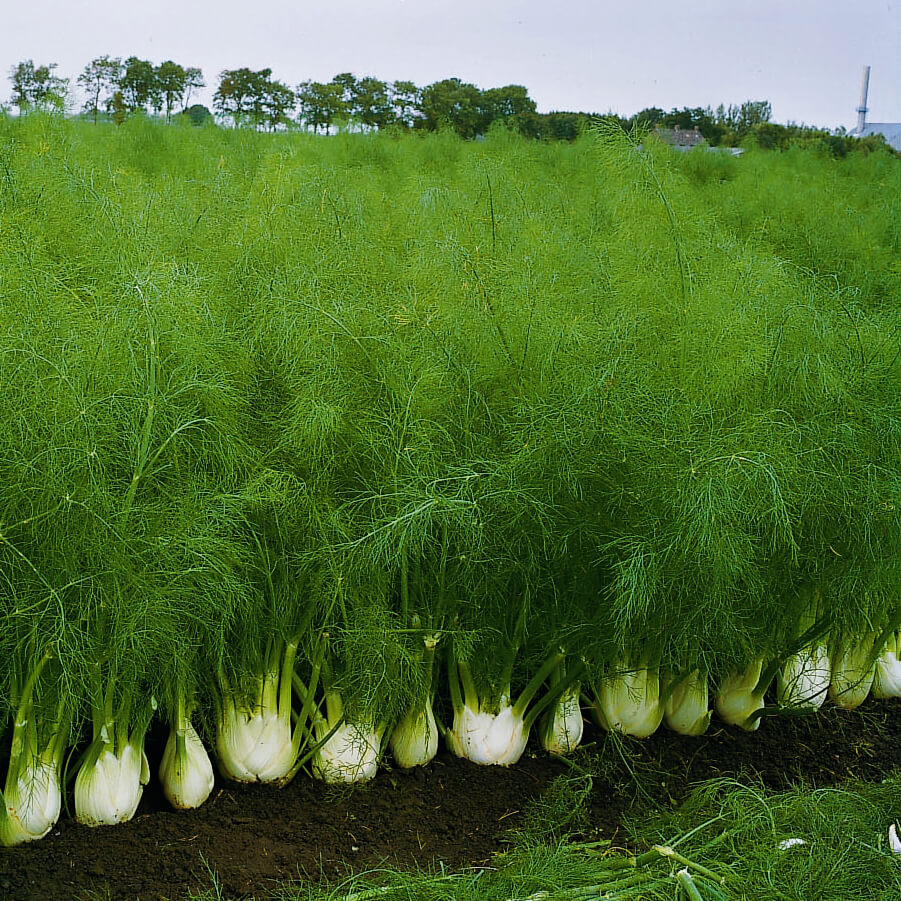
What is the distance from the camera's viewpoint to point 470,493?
274 centimetres

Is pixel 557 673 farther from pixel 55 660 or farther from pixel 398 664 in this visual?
pixel 55 660

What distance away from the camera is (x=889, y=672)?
382 cm

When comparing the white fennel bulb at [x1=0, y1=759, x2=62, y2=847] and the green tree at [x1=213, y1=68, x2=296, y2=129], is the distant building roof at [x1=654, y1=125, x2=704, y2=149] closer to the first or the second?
the green tree at [x1=213, y1=68, x2=296, y2=129]

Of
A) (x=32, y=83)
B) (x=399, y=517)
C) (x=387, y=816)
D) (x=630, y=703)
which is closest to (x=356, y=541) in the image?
(x=399, y=517)

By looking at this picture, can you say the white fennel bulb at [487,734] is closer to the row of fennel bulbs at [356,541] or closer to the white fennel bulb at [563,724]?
the row of fennel bulbs at [356,541]

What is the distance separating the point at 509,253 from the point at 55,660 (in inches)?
87.3

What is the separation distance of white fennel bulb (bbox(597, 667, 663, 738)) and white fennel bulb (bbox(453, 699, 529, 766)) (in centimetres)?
33

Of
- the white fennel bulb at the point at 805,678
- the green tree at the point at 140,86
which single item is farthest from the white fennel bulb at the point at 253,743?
the green tree at the point at 140,86

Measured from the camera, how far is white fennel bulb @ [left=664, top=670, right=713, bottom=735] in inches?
132

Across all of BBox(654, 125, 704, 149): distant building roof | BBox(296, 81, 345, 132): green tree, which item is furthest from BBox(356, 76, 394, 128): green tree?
BBox(654, 125, 704, 149): distant building roof

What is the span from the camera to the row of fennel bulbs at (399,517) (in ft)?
8.25

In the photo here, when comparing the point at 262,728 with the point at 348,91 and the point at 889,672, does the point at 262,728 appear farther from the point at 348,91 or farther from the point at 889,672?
the point at 348,91

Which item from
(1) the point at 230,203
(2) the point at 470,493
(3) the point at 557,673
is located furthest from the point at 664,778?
(1) the point at 230,203

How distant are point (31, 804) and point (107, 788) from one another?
0.19m
